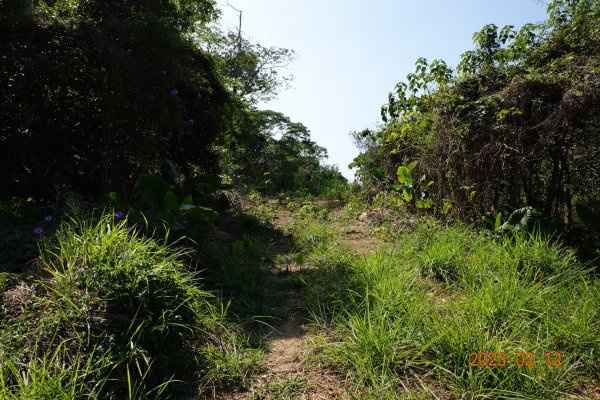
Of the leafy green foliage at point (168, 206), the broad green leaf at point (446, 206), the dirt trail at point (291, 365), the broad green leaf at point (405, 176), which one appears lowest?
the dirt trail at point (291, 365)

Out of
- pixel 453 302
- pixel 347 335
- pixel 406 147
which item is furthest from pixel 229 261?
pixel 406 147

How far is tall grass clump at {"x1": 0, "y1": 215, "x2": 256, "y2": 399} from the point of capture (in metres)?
1.75

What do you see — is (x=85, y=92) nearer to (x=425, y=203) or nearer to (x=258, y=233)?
(x=258, y=233)

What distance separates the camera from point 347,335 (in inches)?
91.4

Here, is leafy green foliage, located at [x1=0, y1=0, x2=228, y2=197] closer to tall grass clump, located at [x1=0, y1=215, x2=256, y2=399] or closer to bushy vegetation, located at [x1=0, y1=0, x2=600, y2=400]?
bushy vegetation, located at [x1=0, y1=0, x2=600, y2=400]

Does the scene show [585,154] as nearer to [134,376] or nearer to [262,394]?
[262,394]

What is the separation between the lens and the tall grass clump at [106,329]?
175 cm

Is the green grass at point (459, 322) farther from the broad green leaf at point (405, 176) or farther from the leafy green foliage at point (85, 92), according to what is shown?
the leafy green foliage at point (85, 92)

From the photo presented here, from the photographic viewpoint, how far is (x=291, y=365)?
2.24 metres

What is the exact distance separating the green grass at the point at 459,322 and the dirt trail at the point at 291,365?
12 cm

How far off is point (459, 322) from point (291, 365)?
1038 mm
